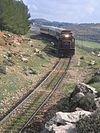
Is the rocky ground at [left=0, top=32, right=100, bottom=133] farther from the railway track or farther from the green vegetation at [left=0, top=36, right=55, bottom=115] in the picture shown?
the railway track

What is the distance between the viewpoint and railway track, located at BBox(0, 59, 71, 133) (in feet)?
61.2

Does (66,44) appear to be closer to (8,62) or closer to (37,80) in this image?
(8,62)

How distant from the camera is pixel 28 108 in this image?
22719 mm

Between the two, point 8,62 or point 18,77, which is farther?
point 8,62

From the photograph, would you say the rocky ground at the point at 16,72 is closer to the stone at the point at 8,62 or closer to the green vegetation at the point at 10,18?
the stone at the point at 8,62

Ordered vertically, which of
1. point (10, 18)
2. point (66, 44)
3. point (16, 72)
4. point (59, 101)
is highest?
point (10, 18)

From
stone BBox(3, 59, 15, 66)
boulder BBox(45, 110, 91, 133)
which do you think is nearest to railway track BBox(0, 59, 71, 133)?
boulder BBox(45, 110, 91, 133)

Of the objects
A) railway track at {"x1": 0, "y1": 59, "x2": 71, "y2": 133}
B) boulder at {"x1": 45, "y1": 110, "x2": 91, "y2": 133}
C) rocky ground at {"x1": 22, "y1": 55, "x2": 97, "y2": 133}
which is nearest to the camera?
boulder at {"x1": 45, "y1": 110, "x2": 91, "y2": 133}

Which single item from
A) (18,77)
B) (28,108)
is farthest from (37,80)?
(28,108)

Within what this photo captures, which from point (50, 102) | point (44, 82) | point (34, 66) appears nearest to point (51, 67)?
point (34, 66)

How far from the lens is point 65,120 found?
15.4 meters

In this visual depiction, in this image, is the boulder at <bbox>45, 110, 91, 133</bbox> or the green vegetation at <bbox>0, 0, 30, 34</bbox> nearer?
the boulder at <bbox>45, 110, 91, 133</bbox>

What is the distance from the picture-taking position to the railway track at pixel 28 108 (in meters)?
18.7

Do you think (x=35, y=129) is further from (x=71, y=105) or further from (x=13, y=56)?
(x=13, y=56)
